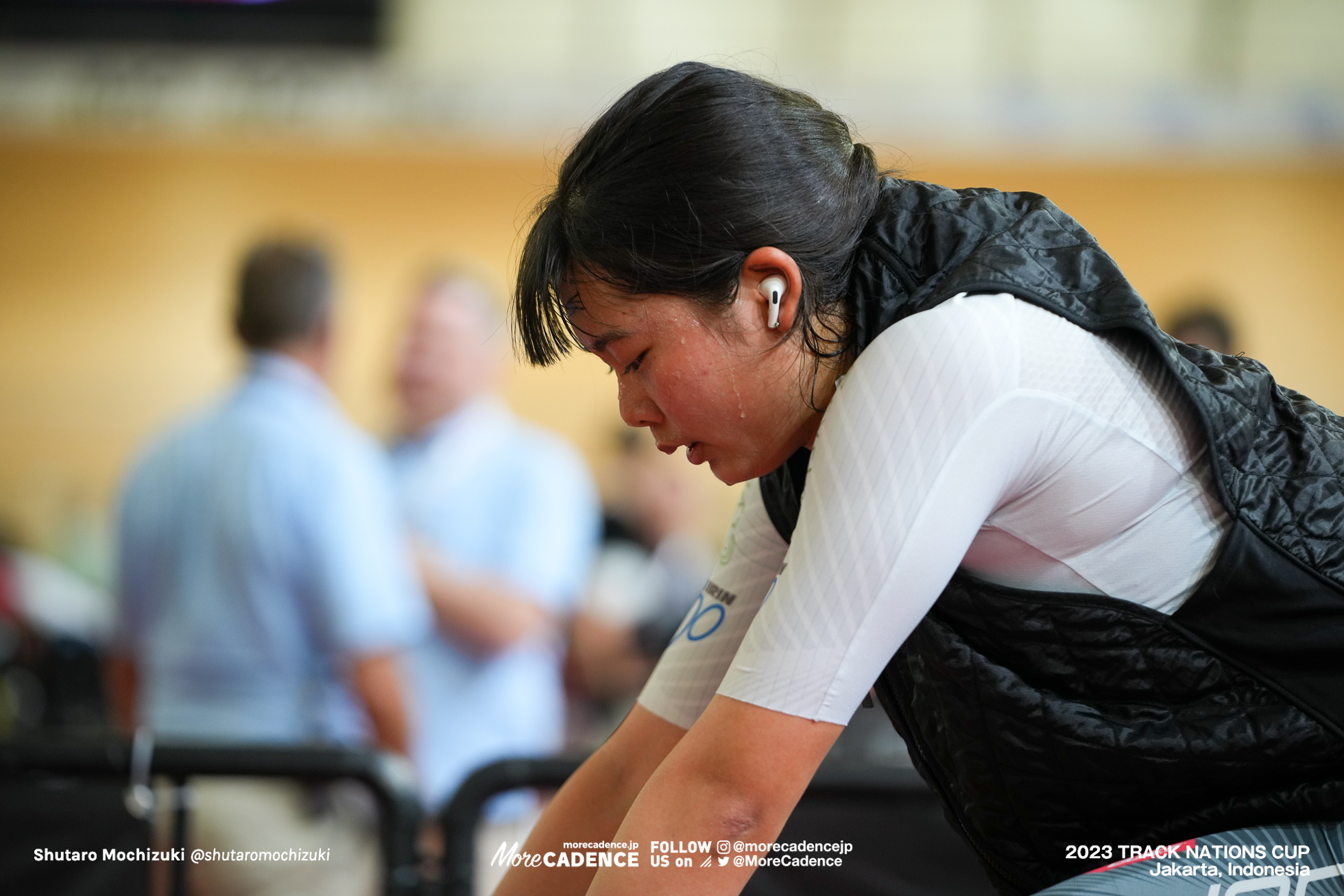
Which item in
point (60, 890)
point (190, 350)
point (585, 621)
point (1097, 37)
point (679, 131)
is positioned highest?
point (679, 131)

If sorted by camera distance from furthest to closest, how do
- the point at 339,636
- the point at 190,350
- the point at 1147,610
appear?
the point at 190,350
the point at 339,636
the point at 1147,610

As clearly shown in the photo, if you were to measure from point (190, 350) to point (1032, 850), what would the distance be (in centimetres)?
812

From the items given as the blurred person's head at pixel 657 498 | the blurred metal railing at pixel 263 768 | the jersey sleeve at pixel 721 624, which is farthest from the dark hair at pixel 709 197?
the blurred person's head at pixel 657 498

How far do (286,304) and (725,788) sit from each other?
1.85m

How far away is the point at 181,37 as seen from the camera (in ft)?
23.7

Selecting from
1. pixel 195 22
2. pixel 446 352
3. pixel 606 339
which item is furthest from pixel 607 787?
pixel 195 22

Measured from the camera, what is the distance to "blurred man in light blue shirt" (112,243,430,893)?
2.18 m

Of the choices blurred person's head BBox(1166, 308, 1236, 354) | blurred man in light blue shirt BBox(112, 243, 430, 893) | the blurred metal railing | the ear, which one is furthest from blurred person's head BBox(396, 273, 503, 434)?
the ear

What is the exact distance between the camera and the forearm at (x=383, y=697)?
2.26 metres

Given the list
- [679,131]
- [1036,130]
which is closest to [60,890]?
[679,131]

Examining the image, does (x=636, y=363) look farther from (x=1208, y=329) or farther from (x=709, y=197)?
(x=1208, y=329)

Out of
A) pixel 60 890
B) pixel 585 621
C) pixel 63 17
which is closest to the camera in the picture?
pixel 60 890

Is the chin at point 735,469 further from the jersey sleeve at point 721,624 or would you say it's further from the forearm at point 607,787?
the forearm at point 607,787

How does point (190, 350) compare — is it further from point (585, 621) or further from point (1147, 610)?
point (1147, 610)
